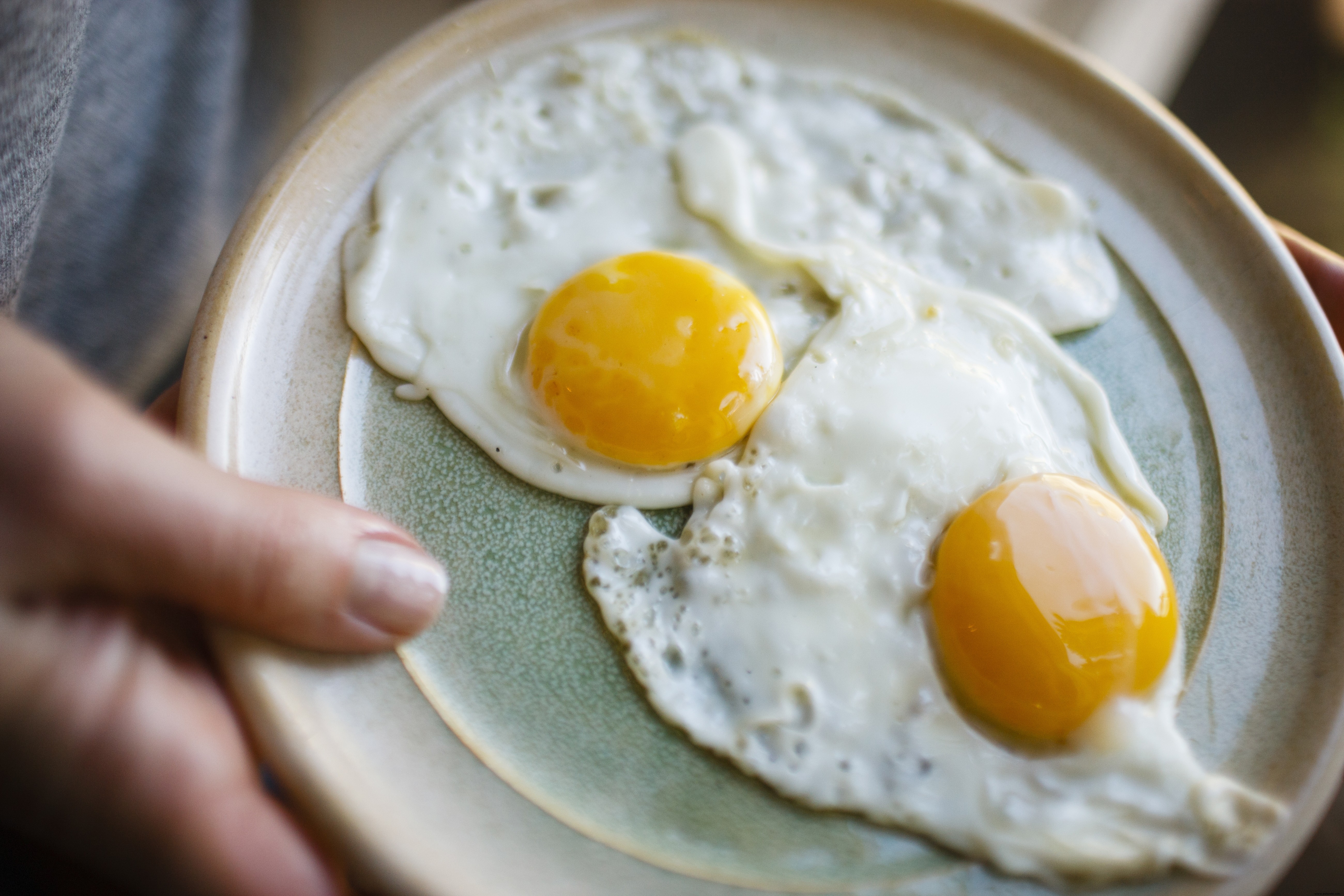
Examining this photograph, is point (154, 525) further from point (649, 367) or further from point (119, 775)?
point (649, 367)

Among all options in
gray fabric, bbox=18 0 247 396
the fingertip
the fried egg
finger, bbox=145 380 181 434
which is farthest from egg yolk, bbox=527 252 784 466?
gray fabric, bbox=18 0 247 396

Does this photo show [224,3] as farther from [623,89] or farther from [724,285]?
[724,285]

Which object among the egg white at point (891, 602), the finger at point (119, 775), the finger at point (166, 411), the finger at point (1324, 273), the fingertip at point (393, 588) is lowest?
the finger at point (166, 411)

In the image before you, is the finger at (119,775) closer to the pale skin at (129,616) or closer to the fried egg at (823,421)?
the pale skin at (129,616)

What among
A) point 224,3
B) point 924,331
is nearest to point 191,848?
point 924,331

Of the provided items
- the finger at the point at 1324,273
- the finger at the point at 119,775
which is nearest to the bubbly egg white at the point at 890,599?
the finger at the point at 119,775

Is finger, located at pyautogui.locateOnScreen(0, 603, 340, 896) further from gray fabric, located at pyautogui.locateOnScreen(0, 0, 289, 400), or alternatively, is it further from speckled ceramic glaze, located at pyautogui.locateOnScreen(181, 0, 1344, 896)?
gray fabric, located at pyautogui.locateOnScreen(0, 0, 289, 400)
